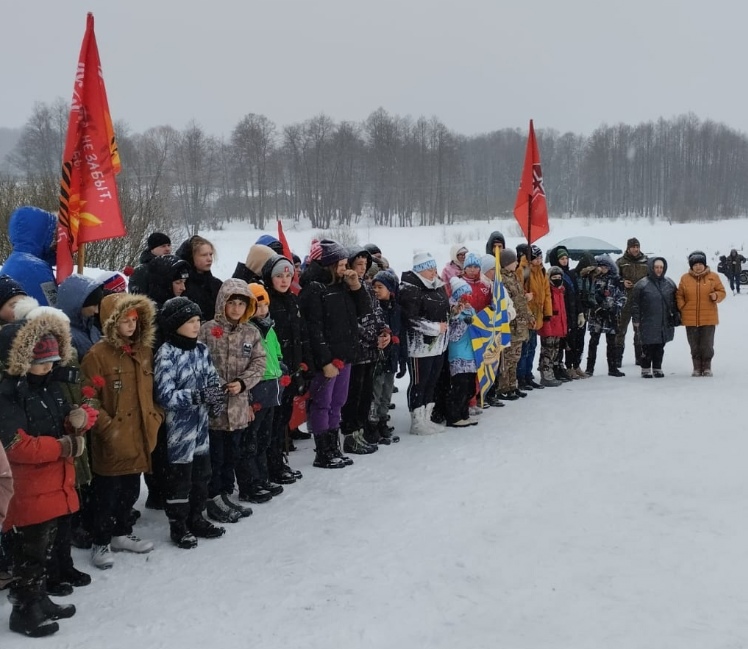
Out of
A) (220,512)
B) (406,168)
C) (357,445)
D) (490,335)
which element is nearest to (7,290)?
(220,512)

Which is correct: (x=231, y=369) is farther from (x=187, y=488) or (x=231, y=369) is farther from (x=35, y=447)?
(x=35, y=447)

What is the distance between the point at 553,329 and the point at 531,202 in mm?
2038

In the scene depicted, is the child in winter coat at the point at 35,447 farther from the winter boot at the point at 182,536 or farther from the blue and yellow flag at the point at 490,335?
the blue and yellow flag at the point at 490,335

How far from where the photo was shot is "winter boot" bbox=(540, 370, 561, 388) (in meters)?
9.47

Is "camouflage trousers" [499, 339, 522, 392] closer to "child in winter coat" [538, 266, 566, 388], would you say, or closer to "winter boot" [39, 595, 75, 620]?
"child in winter coat" [538, 266, 566, 388]

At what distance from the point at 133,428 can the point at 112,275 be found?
1.15 meters

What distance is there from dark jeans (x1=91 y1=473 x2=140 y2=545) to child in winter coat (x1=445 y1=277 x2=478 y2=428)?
392 cm

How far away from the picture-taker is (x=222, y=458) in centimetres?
473

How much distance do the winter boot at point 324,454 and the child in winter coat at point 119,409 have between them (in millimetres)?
2030

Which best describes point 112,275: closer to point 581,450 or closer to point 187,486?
point 187,486

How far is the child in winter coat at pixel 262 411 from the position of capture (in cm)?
492

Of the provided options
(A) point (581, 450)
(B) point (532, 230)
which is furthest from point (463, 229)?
(A) point (581, 450)

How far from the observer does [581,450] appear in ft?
20.3

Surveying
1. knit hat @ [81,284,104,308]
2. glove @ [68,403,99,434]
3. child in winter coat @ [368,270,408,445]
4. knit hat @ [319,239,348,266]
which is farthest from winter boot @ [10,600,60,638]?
child in winter coat @ [368,270,408,445]
